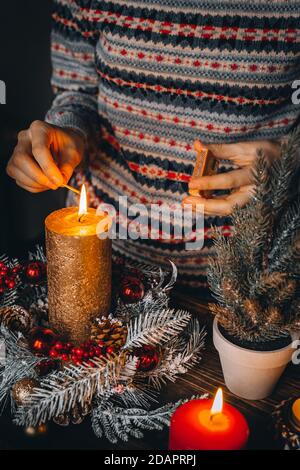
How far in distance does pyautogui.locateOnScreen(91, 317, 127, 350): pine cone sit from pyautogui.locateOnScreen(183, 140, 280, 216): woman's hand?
265 millimetres

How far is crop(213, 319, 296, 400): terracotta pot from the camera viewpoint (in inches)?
26.8

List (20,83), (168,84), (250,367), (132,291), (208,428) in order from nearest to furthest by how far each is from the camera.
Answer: (208,428), (250,367), (132,291), (168,84), (20,83)

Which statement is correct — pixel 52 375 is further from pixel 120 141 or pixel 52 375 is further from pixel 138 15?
pixel 138 15

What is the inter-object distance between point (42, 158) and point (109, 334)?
1.20 feet

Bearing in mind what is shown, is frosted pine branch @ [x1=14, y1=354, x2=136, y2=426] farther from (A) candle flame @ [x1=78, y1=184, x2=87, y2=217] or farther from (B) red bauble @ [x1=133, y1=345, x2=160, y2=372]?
(A) candle flame @ [x1=78, y1=184, x2=87, y2=217]

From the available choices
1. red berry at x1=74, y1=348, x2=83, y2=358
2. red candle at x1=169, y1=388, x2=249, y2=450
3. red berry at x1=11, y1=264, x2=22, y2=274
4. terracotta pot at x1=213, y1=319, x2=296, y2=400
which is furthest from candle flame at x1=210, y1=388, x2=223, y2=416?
red berry at x1=11, y1=264, x2=22, y2=274

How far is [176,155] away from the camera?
1.15 metres

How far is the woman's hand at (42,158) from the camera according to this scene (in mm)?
877

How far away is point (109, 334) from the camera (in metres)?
0.73

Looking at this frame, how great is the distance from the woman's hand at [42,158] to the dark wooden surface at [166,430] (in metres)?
0.43

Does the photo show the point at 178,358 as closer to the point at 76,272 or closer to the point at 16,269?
the point at 76,272
